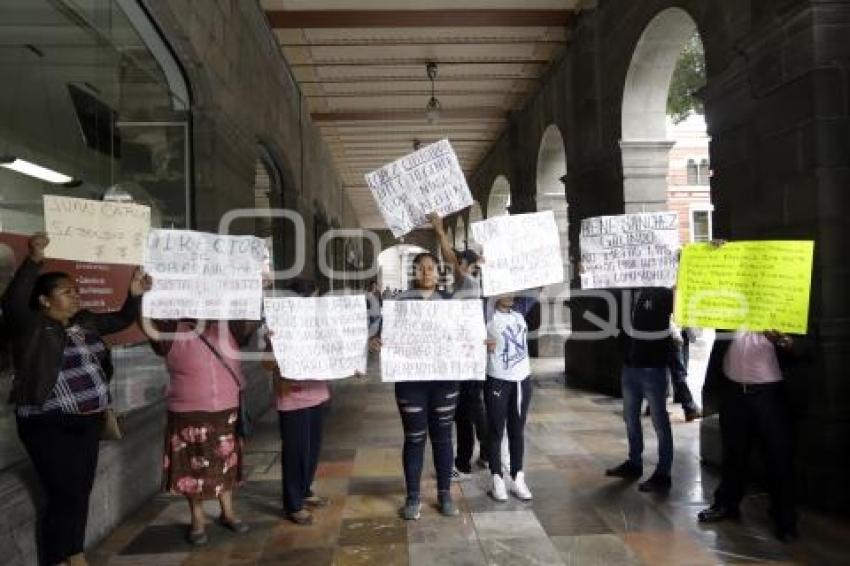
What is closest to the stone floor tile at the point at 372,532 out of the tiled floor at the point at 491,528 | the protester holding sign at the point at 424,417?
the tiled floor at the point at 491,528

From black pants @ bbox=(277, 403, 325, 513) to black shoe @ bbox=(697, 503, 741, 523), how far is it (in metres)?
2.50

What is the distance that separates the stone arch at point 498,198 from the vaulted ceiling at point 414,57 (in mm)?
1902

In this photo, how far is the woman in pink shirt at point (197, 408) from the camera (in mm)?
4086

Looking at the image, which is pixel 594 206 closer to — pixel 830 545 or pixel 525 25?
pixel 525 25

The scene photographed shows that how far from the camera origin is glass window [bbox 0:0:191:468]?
3.88 metres

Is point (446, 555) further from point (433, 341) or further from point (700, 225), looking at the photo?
point (700, 225)

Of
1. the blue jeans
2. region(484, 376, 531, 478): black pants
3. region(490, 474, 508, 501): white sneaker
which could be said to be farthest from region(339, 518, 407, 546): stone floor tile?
the blue jeans

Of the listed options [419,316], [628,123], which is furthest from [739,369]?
[628,123]

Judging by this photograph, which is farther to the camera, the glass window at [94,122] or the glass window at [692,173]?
the glass window at [692,173]

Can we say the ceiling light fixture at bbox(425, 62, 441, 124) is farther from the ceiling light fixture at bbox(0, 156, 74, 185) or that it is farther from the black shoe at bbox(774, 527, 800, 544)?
the black shoe at bbox(774, 527, 800, 544)

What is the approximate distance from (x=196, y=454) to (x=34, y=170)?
1.94m

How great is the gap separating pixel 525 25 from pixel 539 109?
3040mm

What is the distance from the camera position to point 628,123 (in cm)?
864

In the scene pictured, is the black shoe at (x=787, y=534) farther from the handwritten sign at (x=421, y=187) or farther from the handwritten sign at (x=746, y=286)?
the handwritten sign at (x=421, y=187)
